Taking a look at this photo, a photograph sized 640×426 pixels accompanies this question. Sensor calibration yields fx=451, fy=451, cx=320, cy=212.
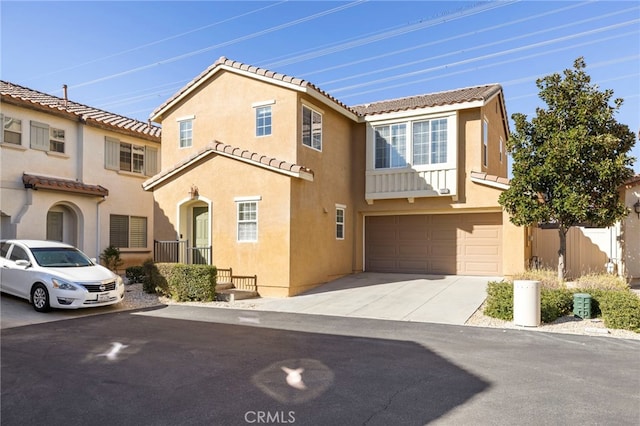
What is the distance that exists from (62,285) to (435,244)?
12239mm

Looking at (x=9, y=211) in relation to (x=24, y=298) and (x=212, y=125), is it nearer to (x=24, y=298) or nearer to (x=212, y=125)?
(x=24, y=298)

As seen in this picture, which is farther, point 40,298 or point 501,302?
point 40,298

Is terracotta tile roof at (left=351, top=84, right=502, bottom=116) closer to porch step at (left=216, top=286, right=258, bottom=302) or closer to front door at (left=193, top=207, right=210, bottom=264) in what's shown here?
front door at (left=193, top=207, right=210, bottom=264)

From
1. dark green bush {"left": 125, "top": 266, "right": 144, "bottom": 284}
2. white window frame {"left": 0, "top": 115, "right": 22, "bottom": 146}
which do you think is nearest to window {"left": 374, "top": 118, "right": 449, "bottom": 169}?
dark green bush {"left": 125, "top": 266, "right": 144, "bottom": 284}

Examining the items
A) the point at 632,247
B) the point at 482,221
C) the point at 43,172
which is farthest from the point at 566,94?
the point at 43,172

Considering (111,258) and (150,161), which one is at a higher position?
(150,161)

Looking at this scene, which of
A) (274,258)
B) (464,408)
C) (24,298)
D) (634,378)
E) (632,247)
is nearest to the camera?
(464,408)

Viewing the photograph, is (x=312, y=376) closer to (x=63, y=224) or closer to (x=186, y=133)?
(x=186, y=133)

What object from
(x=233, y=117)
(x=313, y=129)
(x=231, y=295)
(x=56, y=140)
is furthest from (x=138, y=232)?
(x=313, y=129)

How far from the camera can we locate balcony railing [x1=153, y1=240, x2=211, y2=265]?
15188 mm

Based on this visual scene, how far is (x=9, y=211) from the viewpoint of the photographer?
15695mm

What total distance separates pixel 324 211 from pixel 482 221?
18.7 feet

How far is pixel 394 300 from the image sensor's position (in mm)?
12578

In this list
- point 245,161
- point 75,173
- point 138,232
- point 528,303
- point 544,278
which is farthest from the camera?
point 138,232
